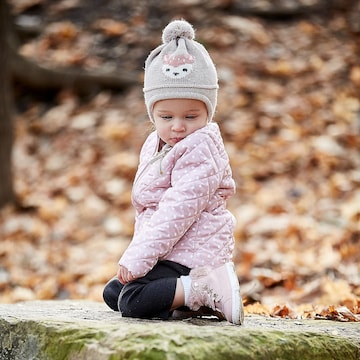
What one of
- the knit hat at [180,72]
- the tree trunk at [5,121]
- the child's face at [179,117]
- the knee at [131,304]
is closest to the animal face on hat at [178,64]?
the knit hat at [180,72]

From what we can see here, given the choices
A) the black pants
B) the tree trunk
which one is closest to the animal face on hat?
the black pants

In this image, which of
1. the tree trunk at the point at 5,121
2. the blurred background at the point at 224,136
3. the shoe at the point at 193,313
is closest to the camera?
the shoe at the point at 193,313

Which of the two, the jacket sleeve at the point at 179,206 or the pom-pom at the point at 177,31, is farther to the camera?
the pom-pom at the point at 177,31

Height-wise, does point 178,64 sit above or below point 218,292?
above

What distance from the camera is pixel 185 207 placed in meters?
2.76

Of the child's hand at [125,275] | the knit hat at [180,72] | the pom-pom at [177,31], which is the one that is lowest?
the child's hand at [125,275]

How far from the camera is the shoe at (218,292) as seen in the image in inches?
108

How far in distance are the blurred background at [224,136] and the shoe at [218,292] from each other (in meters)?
0.85

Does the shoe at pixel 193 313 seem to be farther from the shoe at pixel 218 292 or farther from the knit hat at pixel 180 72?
the knit hat at pixel 180 72

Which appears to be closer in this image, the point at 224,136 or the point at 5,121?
the point at 5,121

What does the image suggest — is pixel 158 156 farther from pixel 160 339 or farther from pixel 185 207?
pixel 160 339

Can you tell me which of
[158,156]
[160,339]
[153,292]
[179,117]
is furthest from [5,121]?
[160,339]

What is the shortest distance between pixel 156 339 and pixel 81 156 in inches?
217

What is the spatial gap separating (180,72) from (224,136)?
15.6 ft
